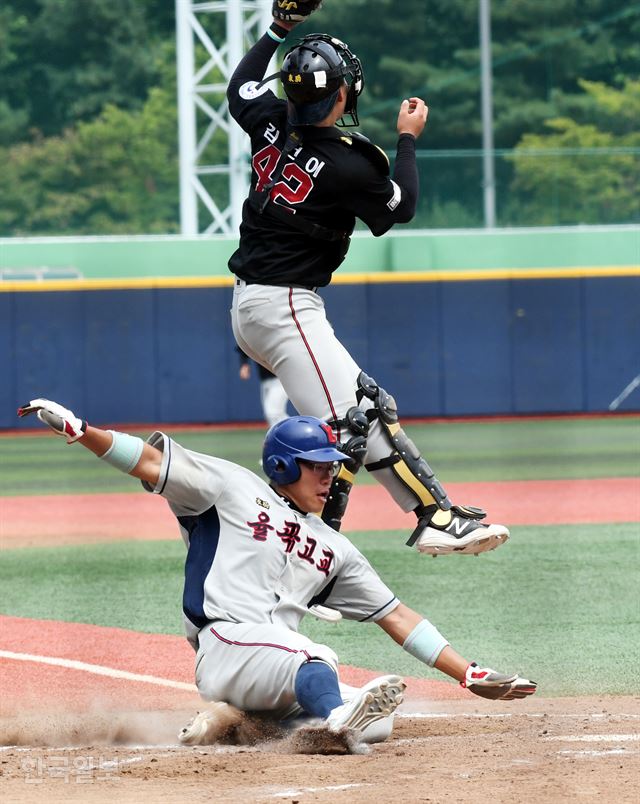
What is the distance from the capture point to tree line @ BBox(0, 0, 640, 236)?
20.1 m

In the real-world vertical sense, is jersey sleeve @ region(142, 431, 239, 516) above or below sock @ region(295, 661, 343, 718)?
above

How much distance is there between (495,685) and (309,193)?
1.81 metres

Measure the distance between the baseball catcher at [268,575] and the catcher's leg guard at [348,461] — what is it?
35 cm

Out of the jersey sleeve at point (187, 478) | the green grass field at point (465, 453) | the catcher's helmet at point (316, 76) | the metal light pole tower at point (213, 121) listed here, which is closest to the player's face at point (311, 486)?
the jersey sleeve at point (187, 478)

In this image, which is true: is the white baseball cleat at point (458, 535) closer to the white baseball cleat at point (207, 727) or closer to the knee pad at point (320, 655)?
the knee pad at point (320, 655)

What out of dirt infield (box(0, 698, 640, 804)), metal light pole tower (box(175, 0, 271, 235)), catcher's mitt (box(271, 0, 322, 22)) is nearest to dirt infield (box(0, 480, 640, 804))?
dirt infield (box(0, 698, 640, 804))

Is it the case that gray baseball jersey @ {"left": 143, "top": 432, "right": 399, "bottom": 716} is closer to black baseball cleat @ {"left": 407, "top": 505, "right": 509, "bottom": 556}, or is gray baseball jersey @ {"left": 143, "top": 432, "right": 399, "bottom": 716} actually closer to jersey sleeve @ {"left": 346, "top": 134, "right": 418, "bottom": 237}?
black baseball cleat @ {"left": 407, "top": 505, "right": 509, "bottom": 556}

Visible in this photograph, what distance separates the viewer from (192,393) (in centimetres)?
1831

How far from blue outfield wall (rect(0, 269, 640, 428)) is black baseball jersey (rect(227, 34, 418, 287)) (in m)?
12.9

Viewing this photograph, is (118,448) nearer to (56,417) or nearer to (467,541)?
(56,417)

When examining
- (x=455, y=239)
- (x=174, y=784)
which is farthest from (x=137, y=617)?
(x=455, y=239)

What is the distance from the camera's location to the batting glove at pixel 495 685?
14.9 ft

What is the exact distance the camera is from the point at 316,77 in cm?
502

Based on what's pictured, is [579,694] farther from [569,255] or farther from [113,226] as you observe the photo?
[113,226]
